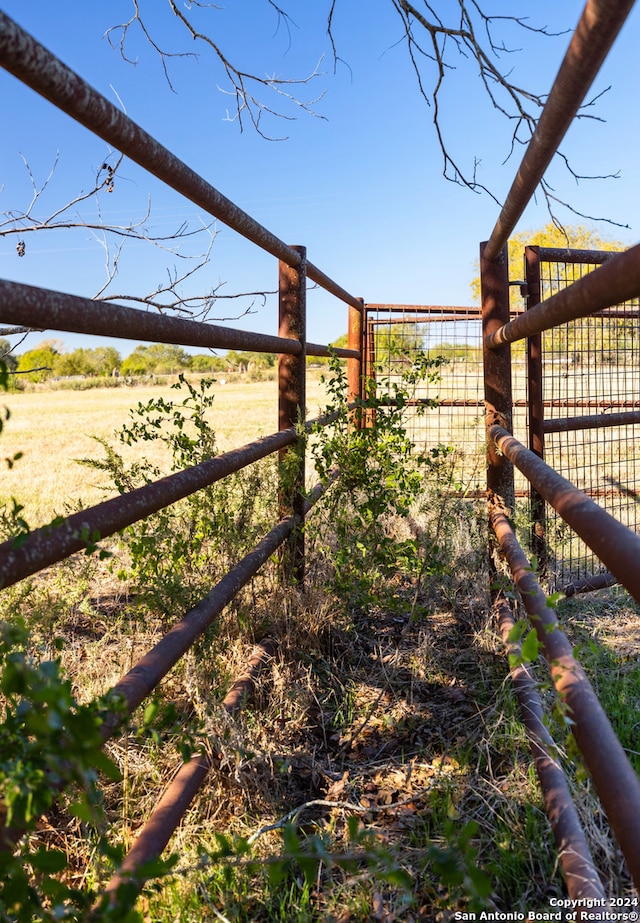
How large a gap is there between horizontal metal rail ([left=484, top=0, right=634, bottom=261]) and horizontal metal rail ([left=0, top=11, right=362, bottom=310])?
99 centimetres

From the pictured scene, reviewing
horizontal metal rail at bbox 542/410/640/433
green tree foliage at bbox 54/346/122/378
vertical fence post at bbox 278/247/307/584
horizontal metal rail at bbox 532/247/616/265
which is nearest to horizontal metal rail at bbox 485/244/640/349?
vertical fence post at bbox 278/247/307/584

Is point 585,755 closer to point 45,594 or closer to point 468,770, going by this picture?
point 468,770

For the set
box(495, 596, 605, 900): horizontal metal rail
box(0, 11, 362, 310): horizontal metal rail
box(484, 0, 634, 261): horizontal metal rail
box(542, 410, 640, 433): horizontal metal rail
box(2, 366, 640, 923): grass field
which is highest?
box(484, 0, 634, 261): horizontal metal rail

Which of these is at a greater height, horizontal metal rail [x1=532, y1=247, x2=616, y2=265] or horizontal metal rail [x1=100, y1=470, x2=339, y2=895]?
horizontal metal rail [x1=532, y1=247, x2=616, y2=265]

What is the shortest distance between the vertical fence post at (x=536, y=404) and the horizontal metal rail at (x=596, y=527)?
225 cm

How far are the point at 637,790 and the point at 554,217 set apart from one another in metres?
3.79

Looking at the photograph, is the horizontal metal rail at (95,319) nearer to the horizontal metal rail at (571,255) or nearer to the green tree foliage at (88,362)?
the horizontal metal rail at (571,255)

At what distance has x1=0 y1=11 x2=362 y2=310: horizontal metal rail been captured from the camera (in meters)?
1.28

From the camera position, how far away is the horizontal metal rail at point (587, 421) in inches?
165

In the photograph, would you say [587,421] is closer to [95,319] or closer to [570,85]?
[570,85]

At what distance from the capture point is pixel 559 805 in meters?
1.66

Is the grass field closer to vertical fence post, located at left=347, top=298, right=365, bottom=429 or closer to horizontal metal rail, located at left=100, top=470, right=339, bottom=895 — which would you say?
horizontal metal rail, located at left=100, top=470, right=339, bottom=895

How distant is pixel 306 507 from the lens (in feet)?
12.1

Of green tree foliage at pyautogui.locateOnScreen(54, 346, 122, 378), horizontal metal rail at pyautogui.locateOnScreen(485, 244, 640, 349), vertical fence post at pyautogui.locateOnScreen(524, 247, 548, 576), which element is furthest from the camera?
green tree foliage at pyautogui.locateOnScreen(54, 346, 122, 378)
